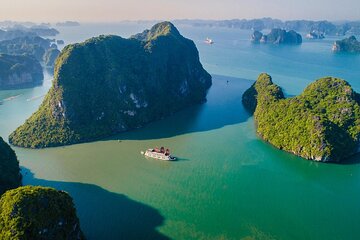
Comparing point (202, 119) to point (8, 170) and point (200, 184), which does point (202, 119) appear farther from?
point (8, 170)

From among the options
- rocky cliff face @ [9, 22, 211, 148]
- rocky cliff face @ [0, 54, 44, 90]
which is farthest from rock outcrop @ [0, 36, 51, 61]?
rocky cliff face @ [9, 22, 211, 148]

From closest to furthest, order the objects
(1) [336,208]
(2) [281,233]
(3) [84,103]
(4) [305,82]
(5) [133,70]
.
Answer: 1. (2) [281,233]
2. (1) [336,208]
3. (3) [84,103]
4. (5) [133,70]
5. (4) [305,82]

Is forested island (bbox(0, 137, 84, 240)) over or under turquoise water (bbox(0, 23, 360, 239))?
over

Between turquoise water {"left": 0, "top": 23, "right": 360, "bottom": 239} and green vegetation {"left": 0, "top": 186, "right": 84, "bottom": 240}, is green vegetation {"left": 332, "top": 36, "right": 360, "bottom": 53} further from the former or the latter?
green vegetation {"left": 0, "top": 186, "right": 84, "bottom": 240}

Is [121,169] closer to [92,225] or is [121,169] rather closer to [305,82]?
[92,225]

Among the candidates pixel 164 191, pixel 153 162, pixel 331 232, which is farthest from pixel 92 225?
pixel 331 232

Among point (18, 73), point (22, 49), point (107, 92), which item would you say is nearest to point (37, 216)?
point (107, 92)
